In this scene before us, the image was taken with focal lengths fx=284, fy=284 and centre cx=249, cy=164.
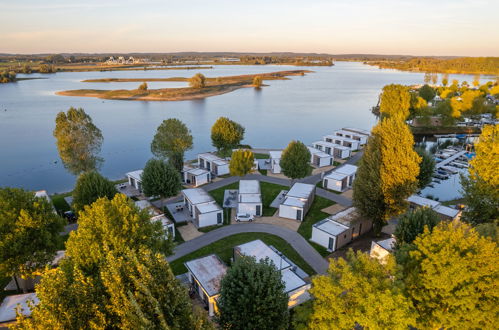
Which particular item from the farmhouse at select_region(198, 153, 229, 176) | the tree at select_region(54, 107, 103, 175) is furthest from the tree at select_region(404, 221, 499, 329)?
the tree at select_region(54, 107, 103, 175)

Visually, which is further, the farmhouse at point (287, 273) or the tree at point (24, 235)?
the farmhouse at point (287, 273)

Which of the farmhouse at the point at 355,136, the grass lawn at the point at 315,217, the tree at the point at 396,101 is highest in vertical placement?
the tree at the point at 396,101

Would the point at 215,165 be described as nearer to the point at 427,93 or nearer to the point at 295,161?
the point at 295,161

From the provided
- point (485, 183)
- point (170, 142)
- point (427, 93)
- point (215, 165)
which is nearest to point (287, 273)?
point (485, 183)

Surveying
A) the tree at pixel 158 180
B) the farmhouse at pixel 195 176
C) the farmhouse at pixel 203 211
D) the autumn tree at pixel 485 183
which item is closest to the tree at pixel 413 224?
the autumn tree at pixel 485 183

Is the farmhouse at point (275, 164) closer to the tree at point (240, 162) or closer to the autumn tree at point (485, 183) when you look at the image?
the tree at point (240, 162)
